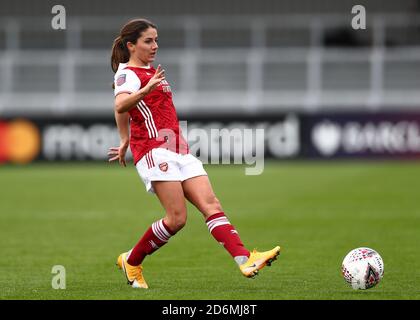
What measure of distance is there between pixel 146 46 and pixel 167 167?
3.22ft

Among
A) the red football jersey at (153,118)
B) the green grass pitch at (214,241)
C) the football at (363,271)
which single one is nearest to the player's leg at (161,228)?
the green grass pitch at (214,241)

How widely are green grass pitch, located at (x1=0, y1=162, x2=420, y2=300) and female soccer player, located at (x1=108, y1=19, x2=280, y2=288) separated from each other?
545 mm

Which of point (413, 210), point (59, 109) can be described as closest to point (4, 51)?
point (59, 109)

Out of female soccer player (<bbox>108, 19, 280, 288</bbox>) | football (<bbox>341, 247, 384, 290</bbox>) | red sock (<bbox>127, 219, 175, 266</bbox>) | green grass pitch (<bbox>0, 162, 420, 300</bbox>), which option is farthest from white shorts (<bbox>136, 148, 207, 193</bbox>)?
football (<bbox>341, 247, 384, 290</bbox>)

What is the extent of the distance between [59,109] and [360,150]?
8.42 m

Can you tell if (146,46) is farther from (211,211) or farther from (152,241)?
(152,241)

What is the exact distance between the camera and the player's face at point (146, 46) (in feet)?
27.8

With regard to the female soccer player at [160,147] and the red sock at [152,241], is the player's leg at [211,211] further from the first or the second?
the red sock at [152,241]

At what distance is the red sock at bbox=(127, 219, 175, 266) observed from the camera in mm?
8570

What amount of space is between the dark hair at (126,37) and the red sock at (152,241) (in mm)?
1336

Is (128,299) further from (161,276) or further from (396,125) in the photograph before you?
(396,125)

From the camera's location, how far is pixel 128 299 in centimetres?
789

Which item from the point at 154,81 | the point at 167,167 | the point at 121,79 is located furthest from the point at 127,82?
the point at 167,167

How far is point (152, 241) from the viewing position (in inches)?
341
